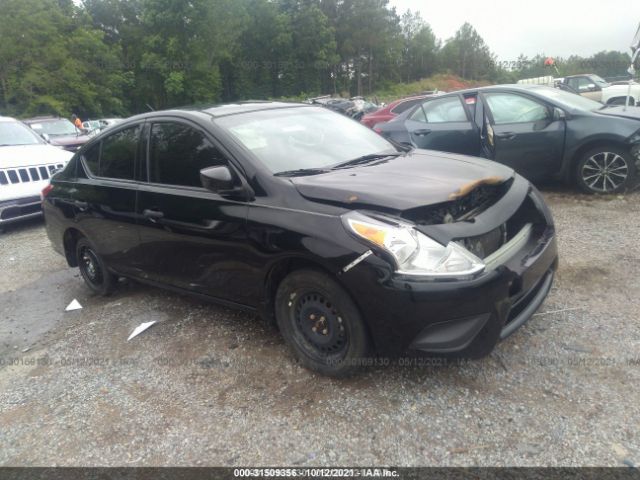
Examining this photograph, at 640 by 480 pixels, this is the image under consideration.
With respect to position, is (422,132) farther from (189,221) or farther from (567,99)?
(189,221)

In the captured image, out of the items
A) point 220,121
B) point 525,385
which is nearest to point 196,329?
point 220,121

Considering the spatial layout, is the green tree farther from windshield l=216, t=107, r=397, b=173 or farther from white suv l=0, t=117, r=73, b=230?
windshield l=216, t=107, r=397, b=173

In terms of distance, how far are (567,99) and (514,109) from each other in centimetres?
69

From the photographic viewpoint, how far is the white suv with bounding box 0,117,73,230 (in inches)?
279

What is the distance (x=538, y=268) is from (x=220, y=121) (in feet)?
7.52

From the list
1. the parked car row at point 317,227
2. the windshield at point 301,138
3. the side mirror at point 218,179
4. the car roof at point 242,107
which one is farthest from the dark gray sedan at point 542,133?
the side mirror at point 218,179

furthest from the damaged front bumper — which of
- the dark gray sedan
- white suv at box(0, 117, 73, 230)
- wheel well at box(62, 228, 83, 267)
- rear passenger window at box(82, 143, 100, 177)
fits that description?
white suv at box(0, 117, 73, 230)

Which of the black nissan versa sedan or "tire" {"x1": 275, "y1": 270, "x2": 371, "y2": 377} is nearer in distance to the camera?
the black nissan versa sedan

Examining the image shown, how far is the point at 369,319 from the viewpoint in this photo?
2.51 meters

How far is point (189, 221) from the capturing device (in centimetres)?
336

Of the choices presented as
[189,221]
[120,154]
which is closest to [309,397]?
[189,221]

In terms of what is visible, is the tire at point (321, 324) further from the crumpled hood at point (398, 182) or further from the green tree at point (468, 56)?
the green tree at point (468, 56)

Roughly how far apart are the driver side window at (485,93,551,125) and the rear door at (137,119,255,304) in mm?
4622

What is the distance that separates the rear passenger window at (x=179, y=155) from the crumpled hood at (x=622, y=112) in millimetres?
5160
